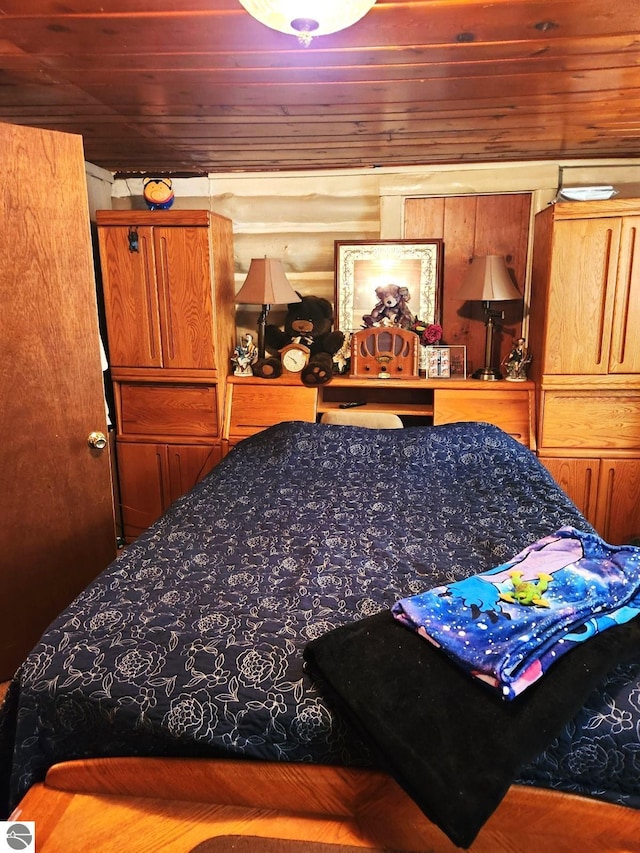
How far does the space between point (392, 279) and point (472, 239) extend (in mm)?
462

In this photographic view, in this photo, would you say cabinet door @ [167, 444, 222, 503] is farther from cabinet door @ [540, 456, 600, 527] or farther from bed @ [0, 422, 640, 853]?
cabinet door @ [540, 456, 600, 527]

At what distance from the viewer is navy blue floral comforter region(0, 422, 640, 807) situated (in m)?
1.11

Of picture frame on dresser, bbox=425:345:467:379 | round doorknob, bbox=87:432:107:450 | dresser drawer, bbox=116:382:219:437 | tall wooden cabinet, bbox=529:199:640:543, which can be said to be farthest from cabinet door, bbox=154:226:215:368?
tall wooden cabinet, bbox=529:199:640:543

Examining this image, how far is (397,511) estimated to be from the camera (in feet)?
6.68

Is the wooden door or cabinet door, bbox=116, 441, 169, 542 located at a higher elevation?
the wooden door

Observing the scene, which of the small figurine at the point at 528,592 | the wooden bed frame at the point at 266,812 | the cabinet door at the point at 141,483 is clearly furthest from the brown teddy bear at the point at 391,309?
the wooden bed frame at the point at 266,812

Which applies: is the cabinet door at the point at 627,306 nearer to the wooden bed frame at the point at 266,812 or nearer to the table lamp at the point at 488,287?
the table lamp at the point at 488,287

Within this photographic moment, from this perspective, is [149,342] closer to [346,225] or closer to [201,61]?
[346,225]

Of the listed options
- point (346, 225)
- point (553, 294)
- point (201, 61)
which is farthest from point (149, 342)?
point (553, 294)

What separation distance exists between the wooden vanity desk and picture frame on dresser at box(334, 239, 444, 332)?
0.39 m

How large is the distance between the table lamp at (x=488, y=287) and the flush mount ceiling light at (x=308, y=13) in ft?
5.91

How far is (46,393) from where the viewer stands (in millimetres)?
2006

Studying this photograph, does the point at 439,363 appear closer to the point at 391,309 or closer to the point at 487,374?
the point at 487,374

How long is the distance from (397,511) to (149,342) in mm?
1669
